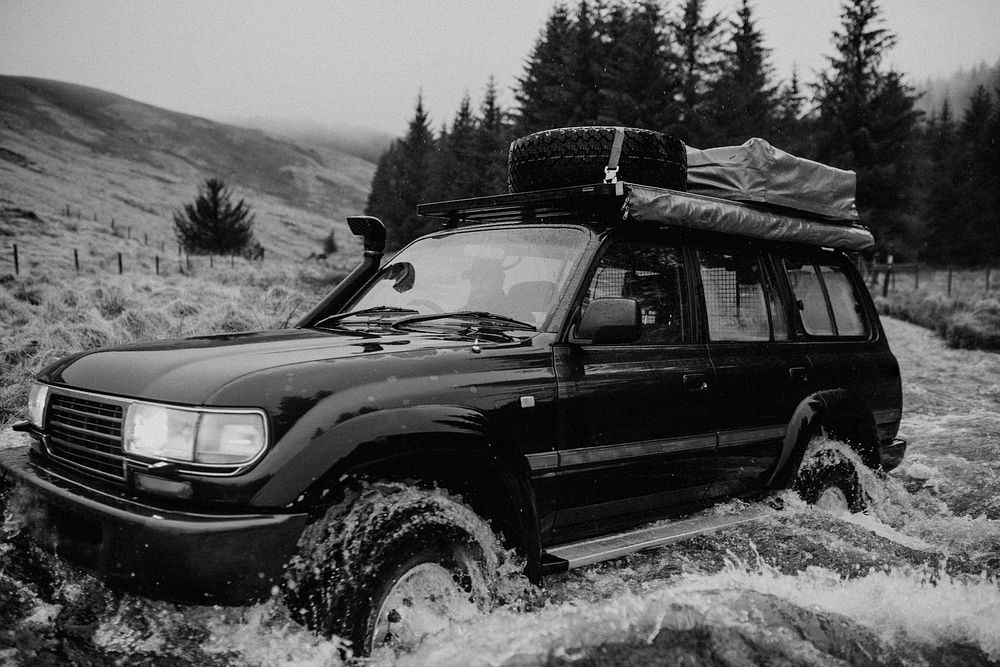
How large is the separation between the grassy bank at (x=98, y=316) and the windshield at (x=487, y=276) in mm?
4457

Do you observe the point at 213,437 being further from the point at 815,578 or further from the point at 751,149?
the point at 751,149

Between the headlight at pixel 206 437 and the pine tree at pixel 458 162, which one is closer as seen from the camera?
the headlight at pixel 206 437

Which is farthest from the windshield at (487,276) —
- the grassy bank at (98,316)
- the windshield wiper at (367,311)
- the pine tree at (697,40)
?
the pine tree at (697,40)

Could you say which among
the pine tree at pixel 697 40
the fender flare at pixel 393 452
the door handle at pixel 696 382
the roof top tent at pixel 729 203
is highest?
the pine tree at pixel 697 40

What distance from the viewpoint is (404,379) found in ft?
8.64

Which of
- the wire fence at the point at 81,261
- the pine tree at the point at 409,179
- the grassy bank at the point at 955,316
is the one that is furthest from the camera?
the pine tree at the point at 409,179

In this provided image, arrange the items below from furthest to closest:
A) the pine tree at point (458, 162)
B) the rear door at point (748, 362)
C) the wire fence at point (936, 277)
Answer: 1. the wire fence at point (936, 277)
2. the pine tree at point (458, 162)
3. the rear door at point (748, 362)

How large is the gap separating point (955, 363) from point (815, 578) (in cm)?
1180

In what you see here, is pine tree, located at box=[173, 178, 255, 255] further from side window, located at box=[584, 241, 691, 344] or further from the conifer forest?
side window, located at box=[584, 241, 691, 344]

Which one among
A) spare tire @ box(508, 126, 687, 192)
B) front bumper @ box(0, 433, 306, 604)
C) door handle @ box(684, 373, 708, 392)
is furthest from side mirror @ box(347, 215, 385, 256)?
front bumper @ box(0, 433, 306, 604)

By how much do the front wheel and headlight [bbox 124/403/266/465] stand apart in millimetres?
3184

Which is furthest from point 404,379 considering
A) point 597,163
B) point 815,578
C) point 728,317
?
point 815,578

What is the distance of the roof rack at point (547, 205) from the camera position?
3.44 meters

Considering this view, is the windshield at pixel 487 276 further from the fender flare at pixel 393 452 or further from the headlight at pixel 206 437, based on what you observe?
the headlight at pixel 206 437
